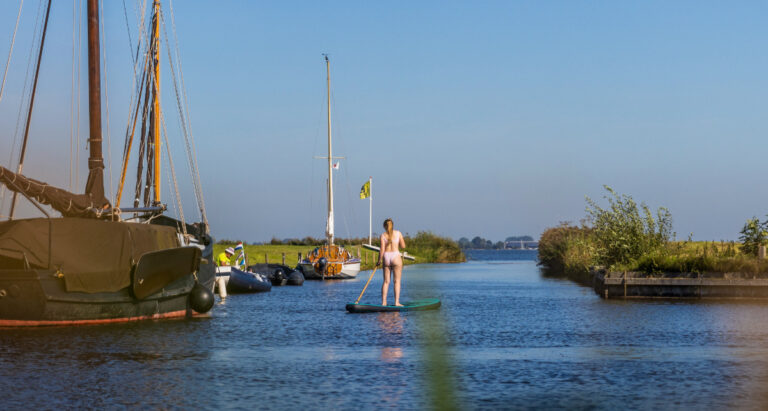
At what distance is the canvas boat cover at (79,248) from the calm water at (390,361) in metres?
1.28

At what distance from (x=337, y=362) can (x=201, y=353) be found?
2.87 meters

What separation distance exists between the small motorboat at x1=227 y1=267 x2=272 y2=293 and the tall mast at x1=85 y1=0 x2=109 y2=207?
556 inches

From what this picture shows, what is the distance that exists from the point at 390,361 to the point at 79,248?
34.2 ft

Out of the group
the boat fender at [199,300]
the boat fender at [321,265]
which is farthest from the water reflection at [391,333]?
the boat fender at [321,265]

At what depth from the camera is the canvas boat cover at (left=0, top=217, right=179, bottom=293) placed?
20.8 meters

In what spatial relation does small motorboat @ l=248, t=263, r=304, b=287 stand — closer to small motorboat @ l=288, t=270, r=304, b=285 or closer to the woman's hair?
small motorboat @ l=288, t=270, r=304, b=285

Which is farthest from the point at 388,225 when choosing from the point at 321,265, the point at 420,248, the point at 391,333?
the point at 420,248

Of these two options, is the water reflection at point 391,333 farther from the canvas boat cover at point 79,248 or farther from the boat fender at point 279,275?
the boat fender at point 279,275

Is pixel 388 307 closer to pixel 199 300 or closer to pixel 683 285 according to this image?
pixel 199 300

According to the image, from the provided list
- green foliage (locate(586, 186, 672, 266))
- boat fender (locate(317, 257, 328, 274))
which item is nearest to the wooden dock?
green foliage (locate(586, 186, 672, 266))

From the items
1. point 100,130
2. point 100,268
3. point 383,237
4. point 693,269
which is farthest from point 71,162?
point 693,269

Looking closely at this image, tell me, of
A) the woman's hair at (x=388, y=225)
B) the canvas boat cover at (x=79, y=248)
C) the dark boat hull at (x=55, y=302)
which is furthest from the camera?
the woman's hair at (x=388, y=225)

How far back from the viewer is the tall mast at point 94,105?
86.0 ft

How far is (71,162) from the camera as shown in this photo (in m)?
27.0
